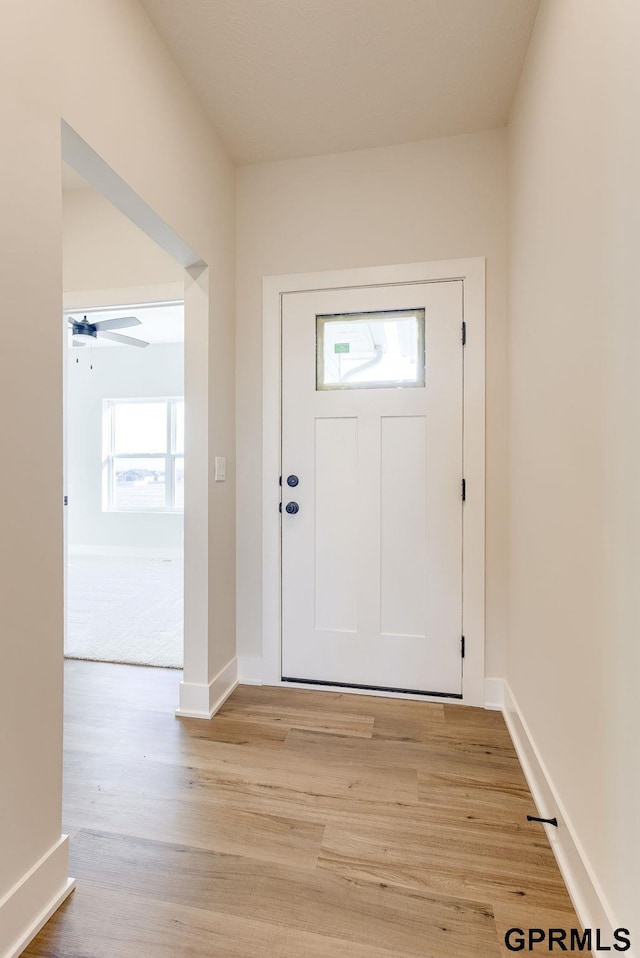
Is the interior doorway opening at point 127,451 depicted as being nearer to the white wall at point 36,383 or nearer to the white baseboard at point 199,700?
the white baseboard at point 199,700

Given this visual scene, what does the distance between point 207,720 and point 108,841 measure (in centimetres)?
71

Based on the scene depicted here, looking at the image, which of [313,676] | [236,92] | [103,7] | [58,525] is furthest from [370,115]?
[313,676]

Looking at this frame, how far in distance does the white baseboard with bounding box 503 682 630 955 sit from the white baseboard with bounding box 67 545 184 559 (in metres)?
5.18

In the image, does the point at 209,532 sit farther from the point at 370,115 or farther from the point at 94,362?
the point at 94,362

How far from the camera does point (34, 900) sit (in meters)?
1.11

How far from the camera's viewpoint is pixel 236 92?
197cm

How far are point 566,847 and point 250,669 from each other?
1.59 metres

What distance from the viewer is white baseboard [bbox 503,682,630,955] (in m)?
1.04

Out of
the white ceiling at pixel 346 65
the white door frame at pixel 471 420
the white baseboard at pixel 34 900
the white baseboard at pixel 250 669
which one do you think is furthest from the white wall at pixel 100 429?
the white baseboard at pixel 34 900

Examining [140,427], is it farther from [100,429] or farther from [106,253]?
[106,253]

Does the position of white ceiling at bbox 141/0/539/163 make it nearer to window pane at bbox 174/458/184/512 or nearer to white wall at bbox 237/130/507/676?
white wall at bbox 237/130/507/676

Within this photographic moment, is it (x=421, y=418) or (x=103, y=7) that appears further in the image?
(x=421, y=418)

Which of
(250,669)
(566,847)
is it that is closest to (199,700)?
(250,669)

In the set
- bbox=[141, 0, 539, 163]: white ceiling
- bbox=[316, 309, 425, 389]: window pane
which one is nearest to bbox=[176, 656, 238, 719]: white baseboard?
bbox=[316, 309, 425, 389]: window pane
